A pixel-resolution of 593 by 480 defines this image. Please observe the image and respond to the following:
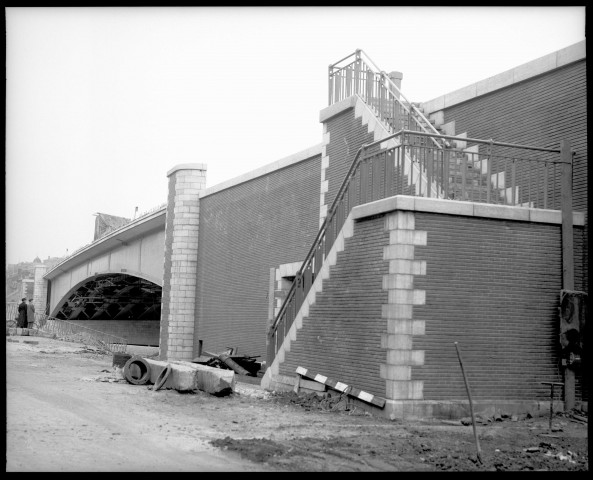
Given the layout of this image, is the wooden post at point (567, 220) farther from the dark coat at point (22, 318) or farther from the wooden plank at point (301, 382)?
the dark coat at point (22, 318)

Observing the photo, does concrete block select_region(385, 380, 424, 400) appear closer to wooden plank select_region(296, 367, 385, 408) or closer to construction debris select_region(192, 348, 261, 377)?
wooden plank select_region(296, 367, 385, 408)

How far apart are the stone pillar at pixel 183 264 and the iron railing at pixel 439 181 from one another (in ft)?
33.9

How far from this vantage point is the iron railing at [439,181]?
13.0 meters

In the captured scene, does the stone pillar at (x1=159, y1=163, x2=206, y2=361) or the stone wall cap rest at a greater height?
the stone wall cap

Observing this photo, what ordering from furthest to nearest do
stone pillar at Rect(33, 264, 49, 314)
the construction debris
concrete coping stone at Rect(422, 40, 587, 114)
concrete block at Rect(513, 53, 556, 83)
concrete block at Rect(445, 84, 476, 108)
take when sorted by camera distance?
stone pillar at Rect(33, 264, 49, 314) → the construction debris → concrete block at Rect(445, 84, 476, 108) → concrete block at Rect(513, 53, 556, 83) → concrete coping stone at Rect(422, 40, 587, 114)

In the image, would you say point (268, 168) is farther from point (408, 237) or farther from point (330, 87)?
point (408, 237)

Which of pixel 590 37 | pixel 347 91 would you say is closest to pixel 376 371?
pixel 590 37

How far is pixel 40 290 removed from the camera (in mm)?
51000

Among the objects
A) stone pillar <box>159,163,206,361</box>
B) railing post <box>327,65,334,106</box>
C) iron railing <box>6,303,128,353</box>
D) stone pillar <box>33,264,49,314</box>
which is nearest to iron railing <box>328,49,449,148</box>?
railing post <box>327,65,334,106</box>

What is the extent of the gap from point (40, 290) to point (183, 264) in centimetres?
2736

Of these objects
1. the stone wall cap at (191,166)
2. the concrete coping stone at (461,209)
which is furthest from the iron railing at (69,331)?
the concrete coping stone at (461,209)

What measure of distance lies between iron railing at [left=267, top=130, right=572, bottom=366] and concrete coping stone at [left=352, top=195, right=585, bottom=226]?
0.21 metres

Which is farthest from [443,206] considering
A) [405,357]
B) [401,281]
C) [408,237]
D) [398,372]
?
[398,372]

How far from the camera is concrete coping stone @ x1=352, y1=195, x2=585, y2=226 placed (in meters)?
12.3
